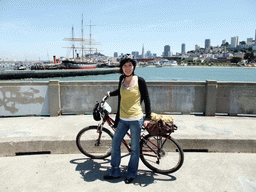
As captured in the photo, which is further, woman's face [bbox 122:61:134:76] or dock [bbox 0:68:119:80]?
dock [bbox 0:68:119:80]

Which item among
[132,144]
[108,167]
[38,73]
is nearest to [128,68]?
[132,144]

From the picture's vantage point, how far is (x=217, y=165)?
3.95 m

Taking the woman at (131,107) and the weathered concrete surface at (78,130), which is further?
the weathered concrete surface at (78,130)

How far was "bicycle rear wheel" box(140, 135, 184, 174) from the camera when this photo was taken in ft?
11.3

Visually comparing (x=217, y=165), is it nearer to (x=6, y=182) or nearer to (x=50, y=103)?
(x=6, y=182)

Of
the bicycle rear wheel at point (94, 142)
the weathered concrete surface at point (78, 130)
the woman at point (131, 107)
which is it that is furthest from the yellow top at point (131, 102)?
the weathered concrete surface at point (78, 130)

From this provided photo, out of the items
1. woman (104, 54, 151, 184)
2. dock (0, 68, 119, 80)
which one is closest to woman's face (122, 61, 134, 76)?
woman (104, 54, 151, 184)

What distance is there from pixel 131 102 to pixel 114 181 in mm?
1295

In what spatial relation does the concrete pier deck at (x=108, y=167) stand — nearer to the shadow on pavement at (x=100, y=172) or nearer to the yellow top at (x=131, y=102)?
the shadow on pavement at (x=100, y=172)

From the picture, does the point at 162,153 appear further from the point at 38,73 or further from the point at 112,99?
the point at 38,73

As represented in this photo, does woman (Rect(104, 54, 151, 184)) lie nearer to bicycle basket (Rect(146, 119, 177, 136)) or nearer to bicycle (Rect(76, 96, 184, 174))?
bicycle basket (Rect(146, 119, 177, 136))

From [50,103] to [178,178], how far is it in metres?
4.92

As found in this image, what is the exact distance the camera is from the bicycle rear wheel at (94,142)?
396 centimetres

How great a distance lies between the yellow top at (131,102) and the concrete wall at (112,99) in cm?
413
